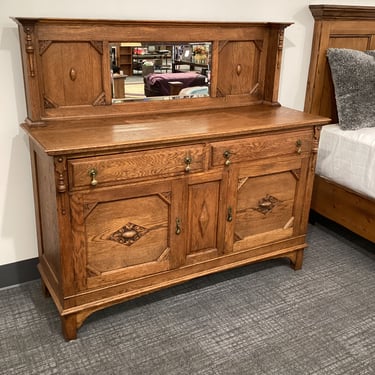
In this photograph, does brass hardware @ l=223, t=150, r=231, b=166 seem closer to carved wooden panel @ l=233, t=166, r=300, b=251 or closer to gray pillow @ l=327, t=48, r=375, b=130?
carved wooden panel @ l=233, t=166, r=300, b=251

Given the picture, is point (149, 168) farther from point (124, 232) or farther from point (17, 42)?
point (17, 42)

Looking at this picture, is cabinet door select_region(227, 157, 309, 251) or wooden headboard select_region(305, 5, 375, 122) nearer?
cabinet door select_region(227, 157, 309, 251)

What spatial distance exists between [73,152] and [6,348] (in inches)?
35.5

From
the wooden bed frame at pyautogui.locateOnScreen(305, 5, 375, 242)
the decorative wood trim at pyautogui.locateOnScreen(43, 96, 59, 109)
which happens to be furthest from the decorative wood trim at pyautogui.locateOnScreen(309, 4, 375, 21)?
the decorative wood trim at pyautogui.locateOnScreen(43, 96, 59, 109)

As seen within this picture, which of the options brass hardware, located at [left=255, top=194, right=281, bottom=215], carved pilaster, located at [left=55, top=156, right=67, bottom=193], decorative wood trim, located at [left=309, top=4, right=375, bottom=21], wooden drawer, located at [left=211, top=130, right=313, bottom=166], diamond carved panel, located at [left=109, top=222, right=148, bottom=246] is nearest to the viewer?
carved pilaster, located at [left=55, top=156, right=67, bottom=193]

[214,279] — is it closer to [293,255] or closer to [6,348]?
[293,255]

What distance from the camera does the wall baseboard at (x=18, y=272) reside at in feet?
7.40

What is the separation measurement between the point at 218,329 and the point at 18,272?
107 cm

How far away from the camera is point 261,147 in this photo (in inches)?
82.4

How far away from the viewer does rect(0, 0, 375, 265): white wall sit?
1941 mm

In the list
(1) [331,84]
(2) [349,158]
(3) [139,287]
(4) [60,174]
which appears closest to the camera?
(4) [60,174]

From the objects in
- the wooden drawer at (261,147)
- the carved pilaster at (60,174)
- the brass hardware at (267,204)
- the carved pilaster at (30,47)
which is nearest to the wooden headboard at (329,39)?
the wooden drawer at (261,147)

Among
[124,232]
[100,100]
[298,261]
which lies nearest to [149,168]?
[124,232]

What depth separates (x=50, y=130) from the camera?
1872mm
